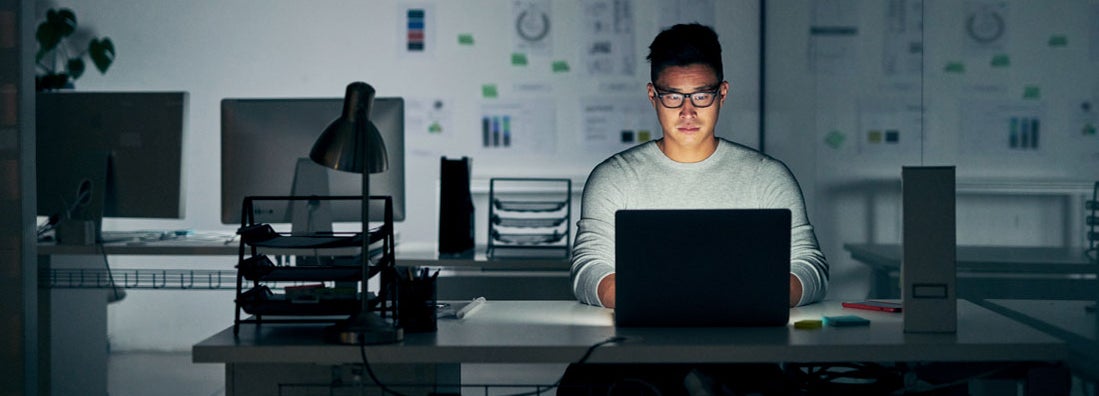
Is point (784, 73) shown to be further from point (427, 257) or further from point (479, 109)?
point (427, 257)

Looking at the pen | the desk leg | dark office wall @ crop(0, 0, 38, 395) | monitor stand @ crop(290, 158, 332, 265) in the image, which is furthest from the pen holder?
the desk leg

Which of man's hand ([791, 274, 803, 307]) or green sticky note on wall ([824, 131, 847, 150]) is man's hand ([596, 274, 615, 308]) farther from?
green sticky note on wall ([824, 131, 847, 150])

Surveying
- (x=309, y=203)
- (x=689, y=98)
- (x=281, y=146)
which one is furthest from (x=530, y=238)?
(x=689, y=98)

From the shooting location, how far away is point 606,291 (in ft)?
6.41

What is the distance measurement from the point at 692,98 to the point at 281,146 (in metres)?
1.44

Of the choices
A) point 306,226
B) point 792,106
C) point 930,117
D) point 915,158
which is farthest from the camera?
point 792,106

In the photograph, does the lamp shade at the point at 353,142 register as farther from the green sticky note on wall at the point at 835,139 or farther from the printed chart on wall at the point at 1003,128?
the green sticky note on wall at the point at 835,139

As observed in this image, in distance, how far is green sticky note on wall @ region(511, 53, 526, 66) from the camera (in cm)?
462

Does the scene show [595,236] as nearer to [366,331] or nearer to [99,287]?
[366,331]

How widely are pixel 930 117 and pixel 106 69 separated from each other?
355 centimetres

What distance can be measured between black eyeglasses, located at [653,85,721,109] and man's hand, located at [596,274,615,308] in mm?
456

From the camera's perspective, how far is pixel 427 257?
3207mm

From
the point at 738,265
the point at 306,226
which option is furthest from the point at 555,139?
the point at 738,265

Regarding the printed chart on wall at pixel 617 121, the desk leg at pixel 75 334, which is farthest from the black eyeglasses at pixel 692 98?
the printed chart on wall at pixel 617 121
